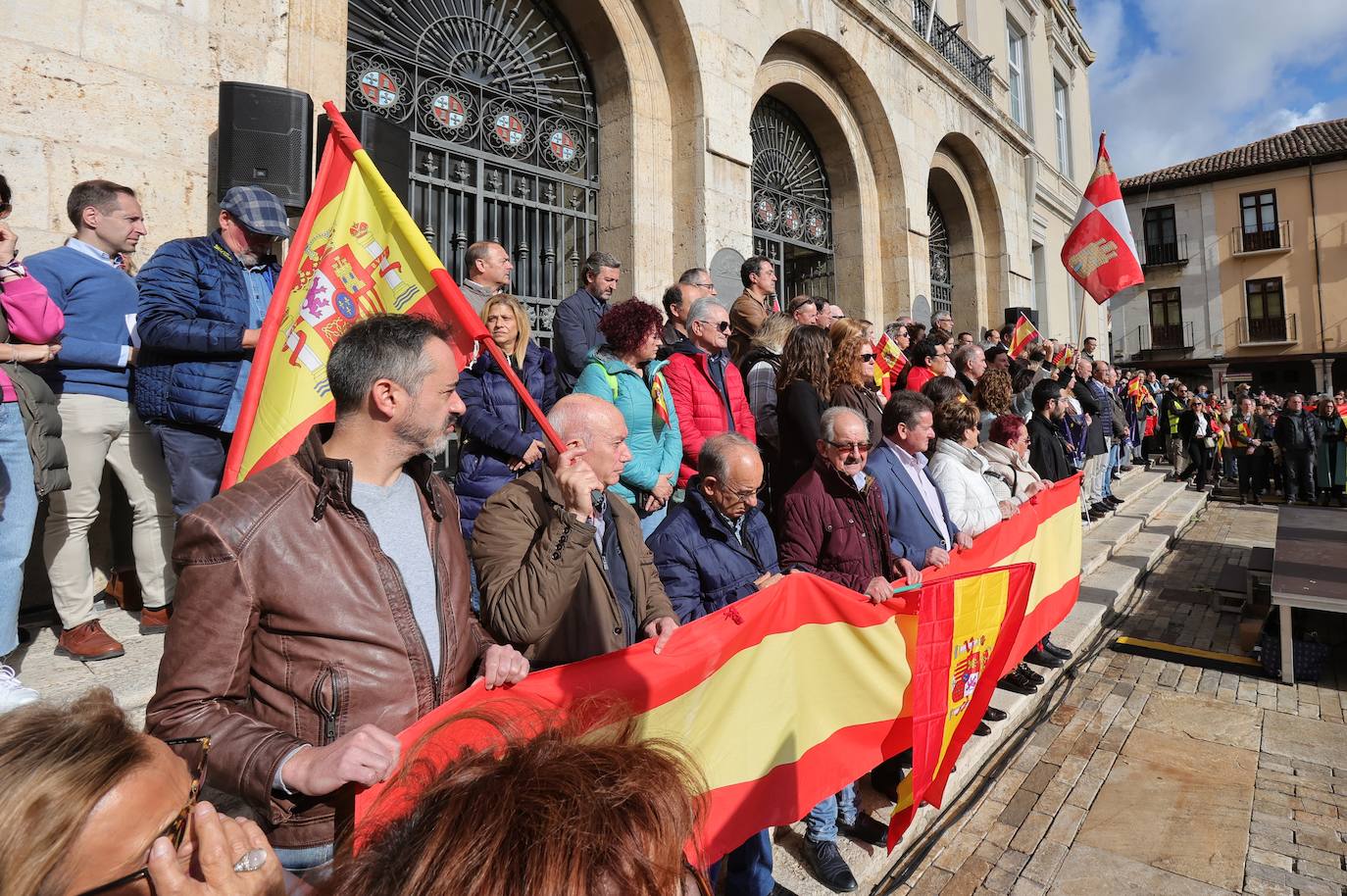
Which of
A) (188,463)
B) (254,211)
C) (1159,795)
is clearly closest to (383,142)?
(254,211)

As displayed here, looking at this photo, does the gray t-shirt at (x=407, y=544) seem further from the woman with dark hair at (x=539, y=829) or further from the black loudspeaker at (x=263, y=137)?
the black loudspeaker at (x=263, y=137)

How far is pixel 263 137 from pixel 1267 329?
4031 centimetres

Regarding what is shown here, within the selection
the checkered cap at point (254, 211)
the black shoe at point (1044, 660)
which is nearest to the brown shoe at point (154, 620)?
the checkered cap at point (254, 211)

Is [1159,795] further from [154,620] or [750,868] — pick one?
[154,620]

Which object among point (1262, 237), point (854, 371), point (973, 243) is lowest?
point (854, 371)

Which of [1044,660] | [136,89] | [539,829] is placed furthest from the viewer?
[1044,660]

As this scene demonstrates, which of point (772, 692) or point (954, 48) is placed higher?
point (954, 48)

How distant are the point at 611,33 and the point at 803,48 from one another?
3.99 m

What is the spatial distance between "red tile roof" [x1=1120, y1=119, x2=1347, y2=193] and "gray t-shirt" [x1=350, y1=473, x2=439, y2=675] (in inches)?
1650

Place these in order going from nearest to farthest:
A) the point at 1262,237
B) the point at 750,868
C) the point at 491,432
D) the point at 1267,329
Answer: the point at 750,868, the point at 491,432, the point at 1267,329, the point at 1262,237

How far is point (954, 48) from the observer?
13828 millimetres

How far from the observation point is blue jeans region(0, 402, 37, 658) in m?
2.57

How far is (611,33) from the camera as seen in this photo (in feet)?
24.3

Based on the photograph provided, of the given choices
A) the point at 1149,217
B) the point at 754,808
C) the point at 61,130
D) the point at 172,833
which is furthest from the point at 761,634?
the point at 1149,217
